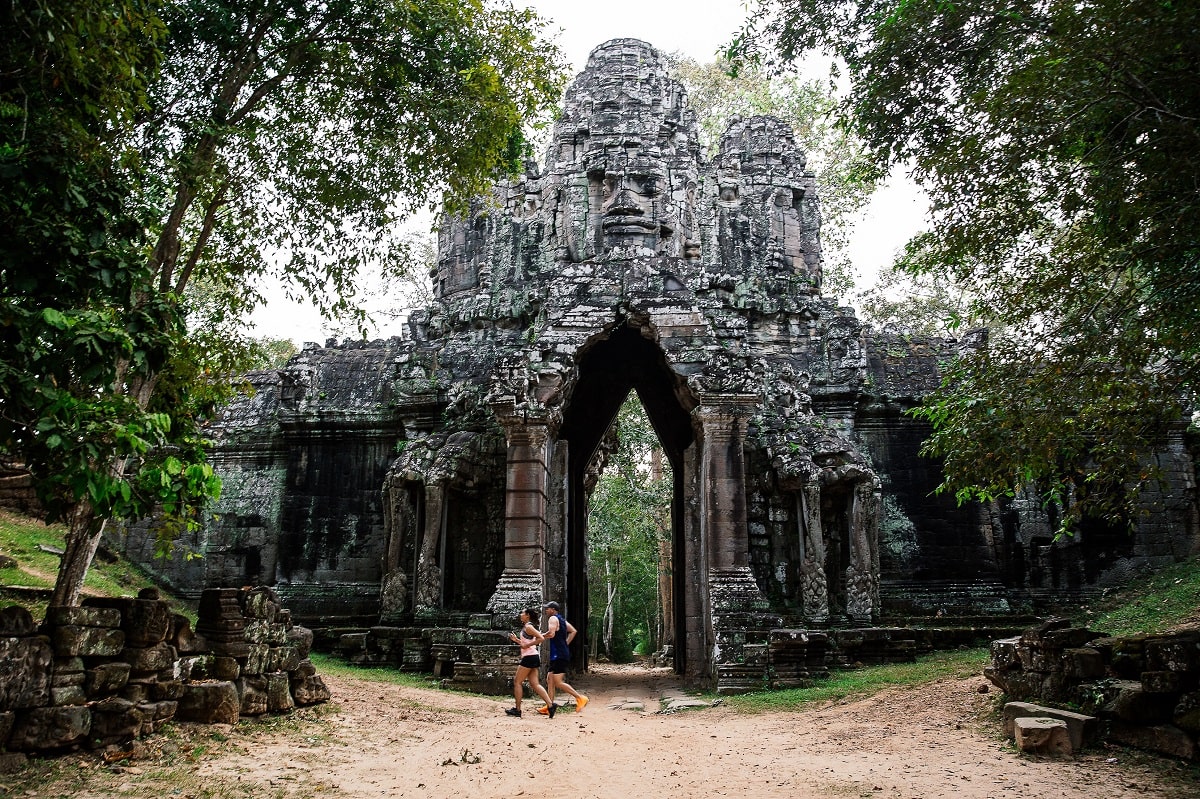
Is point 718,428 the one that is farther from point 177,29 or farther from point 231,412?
point 231,412

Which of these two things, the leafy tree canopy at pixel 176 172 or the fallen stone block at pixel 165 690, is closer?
the leafy tree canopy at pixel 176 172

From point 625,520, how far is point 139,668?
2279cm

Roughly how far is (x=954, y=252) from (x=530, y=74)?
16.5ft

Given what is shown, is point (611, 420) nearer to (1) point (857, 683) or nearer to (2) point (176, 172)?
(1) point (857, 683)

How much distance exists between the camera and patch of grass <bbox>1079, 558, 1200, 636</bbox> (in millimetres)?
9945

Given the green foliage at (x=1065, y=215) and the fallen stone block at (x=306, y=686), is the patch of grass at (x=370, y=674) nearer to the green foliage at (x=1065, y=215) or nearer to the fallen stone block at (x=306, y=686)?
the fallen stone block at (x=306, y=686)

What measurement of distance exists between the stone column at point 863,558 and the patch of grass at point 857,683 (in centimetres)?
140

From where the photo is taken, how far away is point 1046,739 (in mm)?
6629

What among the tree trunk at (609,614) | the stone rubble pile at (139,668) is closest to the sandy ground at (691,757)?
the stone rubble pile at (139,668)

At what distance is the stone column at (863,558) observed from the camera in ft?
43.4

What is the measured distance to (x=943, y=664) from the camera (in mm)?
11445

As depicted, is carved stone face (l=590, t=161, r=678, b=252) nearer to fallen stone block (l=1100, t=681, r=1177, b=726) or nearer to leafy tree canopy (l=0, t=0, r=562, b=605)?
leafy tree canopy (l=0, t=0, r=562, b=605)

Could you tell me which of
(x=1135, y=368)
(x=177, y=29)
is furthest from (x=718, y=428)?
(x=177, y=29)

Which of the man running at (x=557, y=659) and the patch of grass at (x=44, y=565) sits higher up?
the patch of grass at (x=44, y=565)
